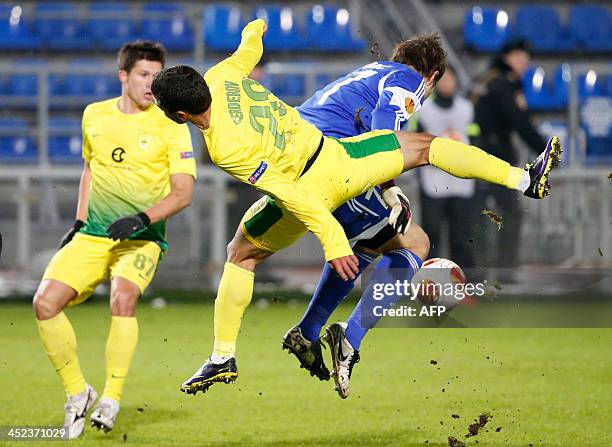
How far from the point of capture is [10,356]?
27.7 feet

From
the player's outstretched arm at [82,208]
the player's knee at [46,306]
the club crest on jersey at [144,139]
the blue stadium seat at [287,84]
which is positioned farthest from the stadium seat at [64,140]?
the player's knee at [46,306]

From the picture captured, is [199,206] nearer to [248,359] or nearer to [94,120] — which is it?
[248,359]

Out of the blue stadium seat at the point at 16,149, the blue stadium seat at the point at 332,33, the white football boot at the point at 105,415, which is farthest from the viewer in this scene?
the blue stadium seat at the point at 332,33

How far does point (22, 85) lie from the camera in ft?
50.7

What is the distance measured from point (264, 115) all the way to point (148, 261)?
1266 millimetres

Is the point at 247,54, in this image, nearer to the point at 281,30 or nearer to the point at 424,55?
the point at 424,55

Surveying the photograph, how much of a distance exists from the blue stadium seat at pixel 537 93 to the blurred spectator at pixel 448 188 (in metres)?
5.23

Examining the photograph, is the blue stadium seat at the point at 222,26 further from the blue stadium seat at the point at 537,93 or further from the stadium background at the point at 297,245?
the blue stadium seat at the point at 537,93

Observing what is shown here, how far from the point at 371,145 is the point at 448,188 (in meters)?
5.39

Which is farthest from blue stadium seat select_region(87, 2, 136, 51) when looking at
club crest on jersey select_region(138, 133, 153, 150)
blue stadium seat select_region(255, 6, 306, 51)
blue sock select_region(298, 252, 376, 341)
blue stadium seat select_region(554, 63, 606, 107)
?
blue sock select_region(298, 252, 376, 341)

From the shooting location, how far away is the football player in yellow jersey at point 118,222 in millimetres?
5898

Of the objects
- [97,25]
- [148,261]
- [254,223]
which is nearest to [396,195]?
[254,223]

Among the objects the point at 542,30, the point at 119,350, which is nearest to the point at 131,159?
the point at 119,350

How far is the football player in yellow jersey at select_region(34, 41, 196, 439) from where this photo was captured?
5.90 m
